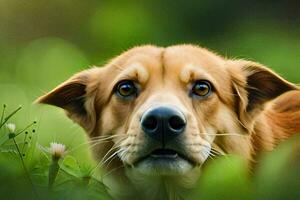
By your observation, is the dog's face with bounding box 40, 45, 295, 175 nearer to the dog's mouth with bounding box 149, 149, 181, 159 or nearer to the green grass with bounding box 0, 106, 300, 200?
the dog's mouth with bounding box 149, 149, 181, 159

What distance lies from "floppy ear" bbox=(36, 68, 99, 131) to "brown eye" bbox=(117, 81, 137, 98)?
28cm

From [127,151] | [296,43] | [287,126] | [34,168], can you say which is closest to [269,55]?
[296,43]

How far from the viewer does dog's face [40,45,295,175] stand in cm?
453

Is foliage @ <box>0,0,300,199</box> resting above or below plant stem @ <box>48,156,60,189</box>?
below

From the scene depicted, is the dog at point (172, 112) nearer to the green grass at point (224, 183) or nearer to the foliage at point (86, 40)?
the foliage at point (86, 40)

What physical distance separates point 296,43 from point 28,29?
2472 mm

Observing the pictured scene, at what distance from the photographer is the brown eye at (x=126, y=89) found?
5068 millimetres

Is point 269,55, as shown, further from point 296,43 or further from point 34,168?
point 34,168

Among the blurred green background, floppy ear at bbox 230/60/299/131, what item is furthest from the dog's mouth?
the blurred green background

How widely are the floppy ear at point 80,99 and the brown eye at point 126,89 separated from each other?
0.28m

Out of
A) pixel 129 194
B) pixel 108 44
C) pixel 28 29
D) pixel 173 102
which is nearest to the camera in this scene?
pixel 173 102

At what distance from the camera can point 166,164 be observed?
178 inches

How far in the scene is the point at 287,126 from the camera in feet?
18.0

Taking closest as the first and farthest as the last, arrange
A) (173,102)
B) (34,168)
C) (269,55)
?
1. (34,168)
2. (173,102)
3. (269,55)
